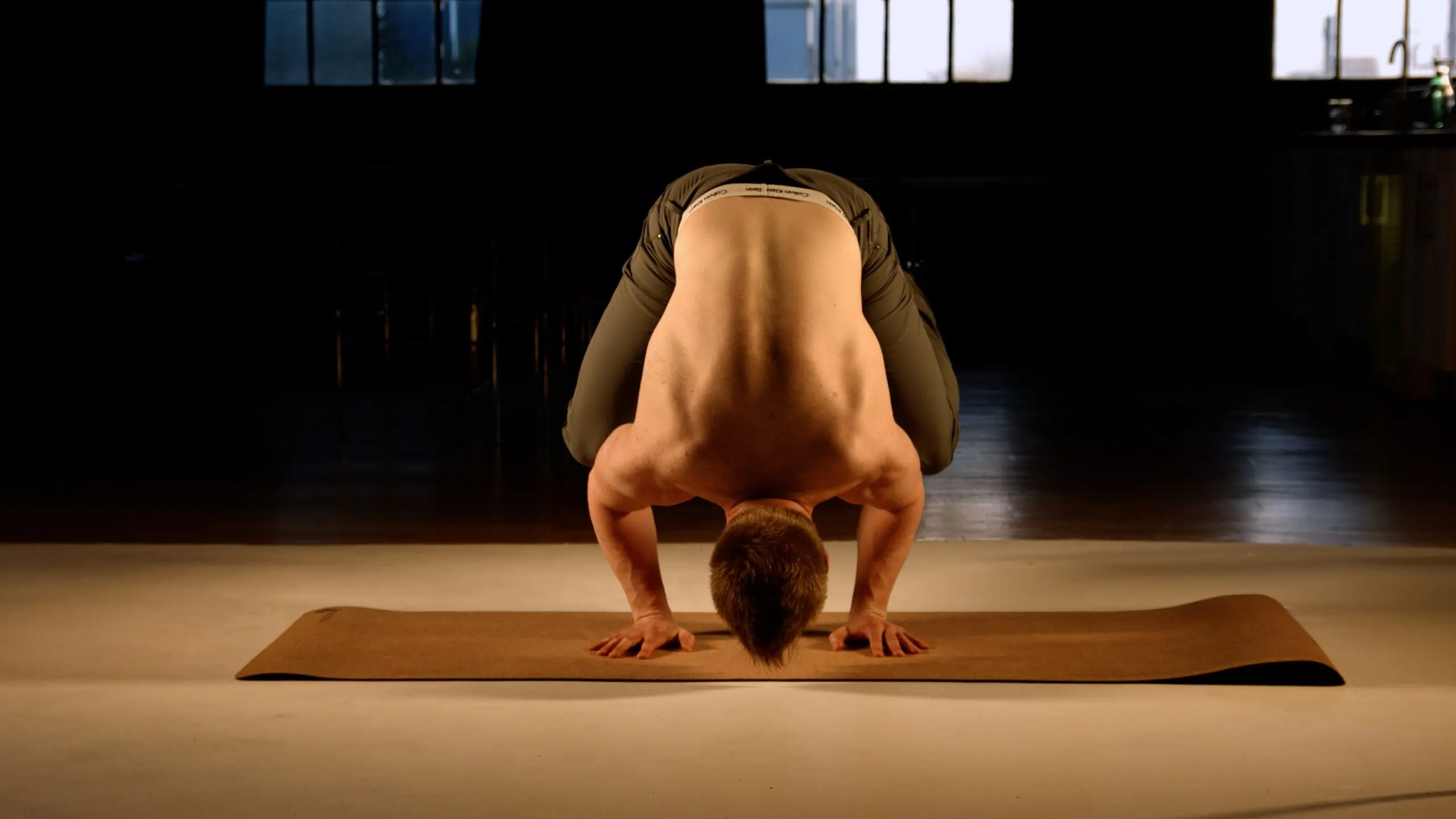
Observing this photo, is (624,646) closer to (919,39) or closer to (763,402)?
(763,402)

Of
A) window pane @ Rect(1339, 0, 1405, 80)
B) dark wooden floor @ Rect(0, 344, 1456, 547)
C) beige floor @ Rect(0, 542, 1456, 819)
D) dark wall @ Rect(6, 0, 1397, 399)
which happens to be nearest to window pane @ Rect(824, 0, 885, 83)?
dark wall @ Rect(6, 0, 1397, 399)

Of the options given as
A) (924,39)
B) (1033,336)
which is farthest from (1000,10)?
(1033,336)

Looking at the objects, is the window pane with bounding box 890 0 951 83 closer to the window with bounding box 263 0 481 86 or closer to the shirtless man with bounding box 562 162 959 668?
the window with bounding box 263 0 481 86

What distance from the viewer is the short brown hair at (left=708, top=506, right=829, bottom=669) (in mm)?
2303

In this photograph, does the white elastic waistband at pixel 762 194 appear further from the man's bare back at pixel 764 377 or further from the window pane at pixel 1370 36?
the window pane at pixel 1370 36

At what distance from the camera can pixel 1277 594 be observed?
3.16 m

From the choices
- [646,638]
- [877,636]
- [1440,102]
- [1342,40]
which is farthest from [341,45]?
[877,636]

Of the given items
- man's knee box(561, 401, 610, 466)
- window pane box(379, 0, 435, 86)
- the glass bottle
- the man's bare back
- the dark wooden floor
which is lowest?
the dark wooden floor

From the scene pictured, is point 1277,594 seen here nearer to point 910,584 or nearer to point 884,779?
point 910,584

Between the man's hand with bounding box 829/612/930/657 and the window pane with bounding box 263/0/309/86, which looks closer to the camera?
the man's hand with bounding box 829/612/930/657

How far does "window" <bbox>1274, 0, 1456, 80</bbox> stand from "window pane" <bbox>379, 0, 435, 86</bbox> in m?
5.33

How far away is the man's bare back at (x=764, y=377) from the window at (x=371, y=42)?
8243 mm

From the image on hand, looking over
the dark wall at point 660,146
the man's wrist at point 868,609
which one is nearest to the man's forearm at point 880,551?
the man's wrist at point 868,609

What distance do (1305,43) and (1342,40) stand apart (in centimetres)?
23
